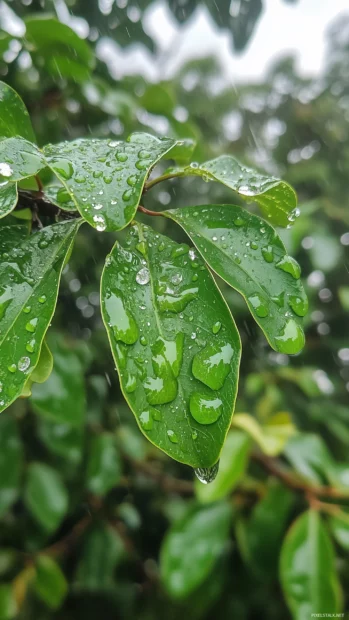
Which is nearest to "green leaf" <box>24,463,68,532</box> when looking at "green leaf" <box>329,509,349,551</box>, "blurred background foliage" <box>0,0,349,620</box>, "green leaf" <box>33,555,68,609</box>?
"blurred background foliage" <box>0,0,349,620</box>

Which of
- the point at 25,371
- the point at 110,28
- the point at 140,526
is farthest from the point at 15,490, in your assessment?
the point at 110,28

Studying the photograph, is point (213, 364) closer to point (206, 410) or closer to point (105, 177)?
point (206, 410)

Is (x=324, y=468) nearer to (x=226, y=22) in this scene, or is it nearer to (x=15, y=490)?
(x=15, y=490)

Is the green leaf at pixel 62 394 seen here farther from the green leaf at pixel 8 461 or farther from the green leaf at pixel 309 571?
the green leaf at pixel 309 571

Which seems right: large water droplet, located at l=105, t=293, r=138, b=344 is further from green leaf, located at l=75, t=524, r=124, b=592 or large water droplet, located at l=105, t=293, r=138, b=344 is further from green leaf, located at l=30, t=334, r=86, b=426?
green leaf, located at l=75, t=524, r=124, b=592

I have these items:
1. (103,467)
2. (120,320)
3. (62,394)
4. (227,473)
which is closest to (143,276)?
(120,320)

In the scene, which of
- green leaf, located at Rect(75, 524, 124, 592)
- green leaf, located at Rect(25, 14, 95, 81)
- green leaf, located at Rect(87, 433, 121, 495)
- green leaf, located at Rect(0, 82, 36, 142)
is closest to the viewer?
green leaf, located at Rect(0, 82, 36, 142)
